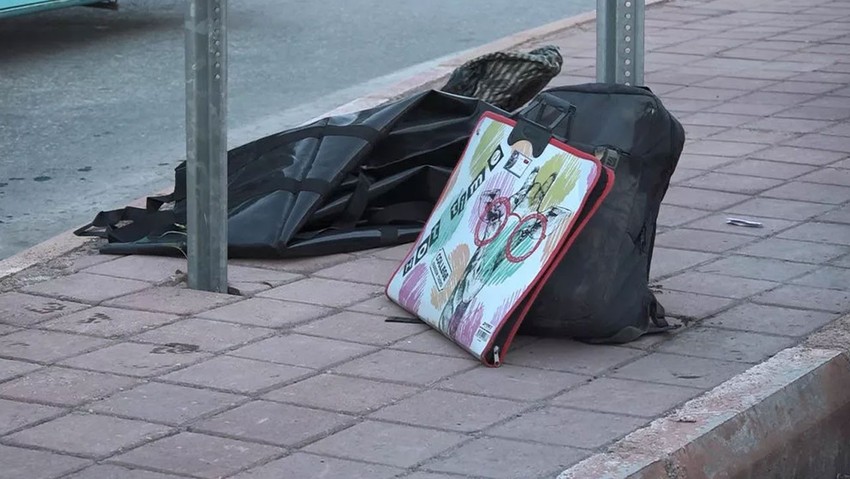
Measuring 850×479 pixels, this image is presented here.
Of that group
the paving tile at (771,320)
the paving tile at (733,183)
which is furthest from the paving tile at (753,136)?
the paving tile at (771,320)

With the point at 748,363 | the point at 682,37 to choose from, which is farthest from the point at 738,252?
the point at 682,37

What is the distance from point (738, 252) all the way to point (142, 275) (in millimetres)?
1999

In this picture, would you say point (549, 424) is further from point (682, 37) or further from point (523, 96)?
point (682, 37)

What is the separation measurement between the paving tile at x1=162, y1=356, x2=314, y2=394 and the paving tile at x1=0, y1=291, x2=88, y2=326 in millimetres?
673

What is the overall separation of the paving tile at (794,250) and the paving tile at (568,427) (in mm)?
1585

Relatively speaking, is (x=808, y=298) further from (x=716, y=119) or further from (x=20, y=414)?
(x=716, y=119)

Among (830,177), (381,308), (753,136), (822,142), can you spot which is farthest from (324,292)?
(822,142)

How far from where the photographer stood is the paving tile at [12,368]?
13.8 ft

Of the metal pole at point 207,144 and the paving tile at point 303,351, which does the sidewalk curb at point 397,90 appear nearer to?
the metal pole at point 207,144

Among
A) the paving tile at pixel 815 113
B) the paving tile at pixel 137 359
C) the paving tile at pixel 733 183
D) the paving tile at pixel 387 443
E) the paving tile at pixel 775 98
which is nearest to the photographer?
the paving tile at pixel 387 443

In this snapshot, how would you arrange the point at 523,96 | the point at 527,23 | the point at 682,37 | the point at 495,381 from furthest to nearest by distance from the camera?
the point at 527,23
the point at 682,37
the point at 523,96
the point at 495,381

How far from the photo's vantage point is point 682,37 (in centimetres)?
964

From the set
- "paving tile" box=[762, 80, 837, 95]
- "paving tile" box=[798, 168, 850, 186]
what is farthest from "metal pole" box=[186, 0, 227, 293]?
"paving tile" box=[762, 80, 837, 95]

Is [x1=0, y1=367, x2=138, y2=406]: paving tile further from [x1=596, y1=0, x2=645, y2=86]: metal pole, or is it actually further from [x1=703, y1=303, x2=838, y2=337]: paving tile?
[x1=596, y1=0, x2=645, y2=86]: metal pole
